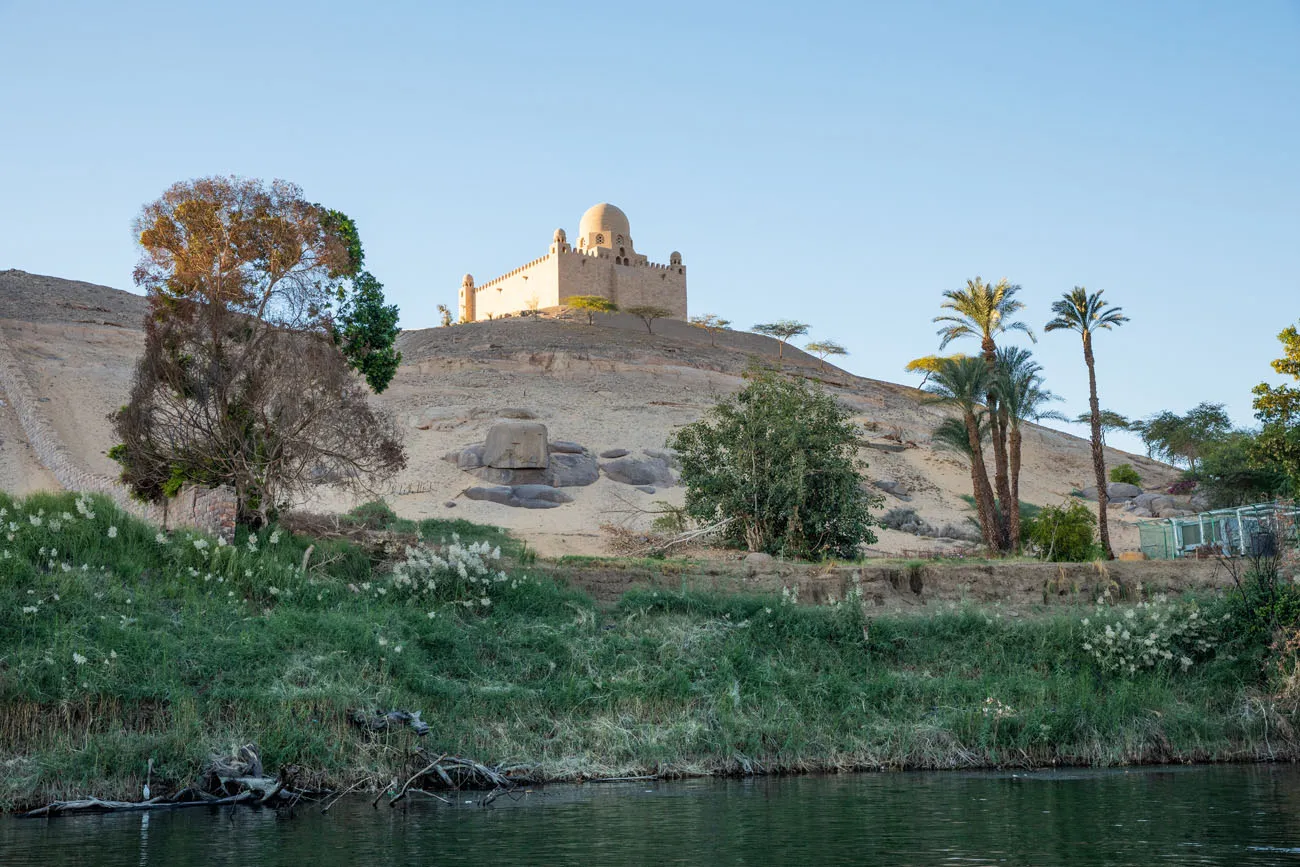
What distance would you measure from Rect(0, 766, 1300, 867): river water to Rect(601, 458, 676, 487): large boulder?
2313cm

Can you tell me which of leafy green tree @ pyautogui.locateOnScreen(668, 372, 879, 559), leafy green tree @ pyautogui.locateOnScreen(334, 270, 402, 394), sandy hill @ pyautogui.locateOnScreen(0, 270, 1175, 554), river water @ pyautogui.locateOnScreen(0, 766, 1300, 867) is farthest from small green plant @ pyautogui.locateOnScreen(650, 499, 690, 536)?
river water @ pyautogui.locateOnScreen(0, 766, 1300, 867)

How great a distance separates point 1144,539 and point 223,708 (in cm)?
2082

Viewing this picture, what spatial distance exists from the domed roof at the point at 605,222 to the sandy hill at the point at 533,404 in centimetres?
2178

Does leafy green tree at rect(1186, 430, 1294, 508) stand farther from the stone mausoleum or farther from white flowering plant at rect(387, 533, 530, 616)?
the stone mausoleum

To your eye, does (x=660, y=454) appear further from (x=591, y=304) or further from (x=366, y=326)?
(x=591, y=304)

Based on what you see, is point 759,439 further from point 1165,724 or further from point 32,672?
point 32,672

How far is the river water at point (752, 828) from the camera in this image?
23.8 ft

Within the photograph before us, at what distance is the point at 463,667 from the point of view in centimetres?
1305

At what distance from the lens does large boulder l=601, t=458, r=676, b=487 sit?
33.9 m

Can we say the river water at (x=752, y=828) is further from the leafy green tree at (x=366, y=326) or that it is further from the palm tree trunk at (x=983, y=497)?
the palm tree trunk at (x=983, y=497)

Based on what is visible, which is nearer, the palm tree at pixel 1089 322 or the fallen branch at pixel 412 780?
the fallen branch at pixel 412 780

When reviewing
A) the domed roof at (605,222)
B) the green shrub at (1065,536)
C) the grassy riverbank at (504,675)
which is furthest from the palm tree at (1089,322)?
the domed roof at (605,222)

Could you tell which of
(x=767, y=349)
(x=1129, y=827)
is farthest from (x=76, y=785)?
(x=767, y=349)

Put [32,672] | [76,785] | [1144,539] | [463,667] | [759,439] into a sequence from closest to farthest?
1. [76,785]
2. [32,672]
3. [463,667]
4. [759,439]
5. [1144,539]
